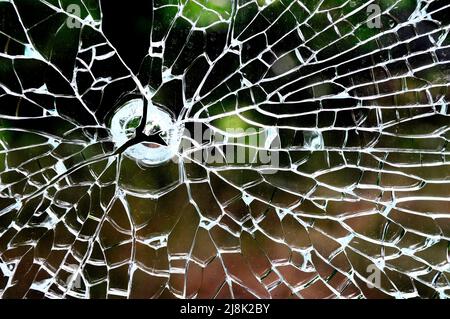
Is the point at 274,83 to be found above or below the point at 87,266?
above

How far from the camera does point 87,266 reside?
0.82 metres

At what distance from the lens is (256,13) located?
2.69 feet

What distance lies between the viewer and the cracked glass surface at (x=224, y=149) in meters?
0.81

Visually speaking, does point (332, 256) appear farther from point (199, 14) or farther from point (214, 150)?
point (199, 14)

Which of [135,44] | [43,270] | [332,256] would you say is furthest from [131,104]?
[332,256]

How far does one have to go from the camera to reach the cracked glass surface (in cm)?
81

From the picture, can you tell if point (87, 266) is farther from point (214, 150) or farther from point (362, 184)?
point (362, 184)

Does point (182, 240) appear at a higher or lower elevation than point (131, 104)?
lower

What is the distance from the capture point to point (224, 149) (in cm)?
83

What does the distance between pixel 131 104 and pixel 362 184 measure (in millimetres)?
399
